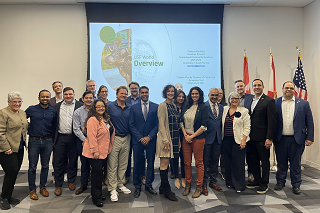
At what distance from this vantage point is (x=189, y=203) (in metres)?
2.92

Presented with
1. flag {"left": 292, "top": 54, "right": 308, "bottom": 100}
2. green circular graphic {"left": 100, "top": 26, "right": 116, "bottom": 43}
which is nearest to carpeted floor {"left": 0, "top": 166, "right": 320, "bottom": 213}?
flag {"left": 292, "top": 54, "right": 308, "bottom": 100}

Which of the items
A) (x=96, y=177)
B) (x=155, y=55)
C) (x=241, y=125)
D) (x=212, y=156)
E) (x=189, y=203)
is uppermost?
(x=155, y=55)

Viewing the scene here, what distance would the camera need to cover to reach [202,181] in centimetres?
317

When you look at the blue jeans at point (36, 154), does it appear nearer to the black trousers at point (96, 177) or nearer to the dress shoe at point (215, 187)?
the black trousers at point (96, 177)

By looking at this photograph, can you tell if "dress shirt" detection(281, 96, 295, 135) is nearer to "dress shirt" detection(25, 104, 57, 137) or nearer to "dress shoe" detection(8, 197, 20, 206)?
"dress shirt" detection(25, 104, 57, 137)

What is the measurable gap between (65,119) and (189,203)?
2154 mm

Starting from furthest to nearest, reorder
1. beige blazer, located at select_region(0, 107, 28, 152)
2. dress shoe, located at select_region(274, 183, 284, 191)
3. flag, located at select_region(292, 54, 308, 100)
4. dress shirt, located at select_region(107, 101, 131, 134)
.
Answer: flag, located at select_region(292, 54, 308, 100), dress shoe, located at select_region(274, 183, 284, 191), dress shirt, located at select_region(107, 101, 131, 134), beige blazer, located at select_region(0, 107, 28, 152)

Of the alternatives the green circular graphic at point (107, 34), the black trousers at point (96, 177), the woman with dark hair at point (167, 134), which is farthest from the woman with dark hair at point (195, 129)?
the green circular graphic at point (107, 34)

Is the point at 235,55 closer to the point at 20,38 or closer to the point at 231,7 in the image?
the point at 231,7

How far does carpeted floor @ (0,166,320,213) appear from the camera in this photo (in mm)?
2771

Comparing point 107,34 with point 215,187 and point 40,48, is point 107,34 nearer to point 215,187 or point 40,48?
point 40,48

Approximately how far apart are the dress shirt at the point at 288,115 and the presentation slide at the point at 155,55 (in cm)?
180

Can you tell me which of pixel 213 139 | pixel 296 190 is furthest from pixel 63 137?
pixel 296 190

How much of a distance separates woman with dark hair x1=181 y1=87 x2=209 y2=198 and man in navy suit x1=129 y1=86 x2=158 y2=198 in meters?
0.44
